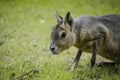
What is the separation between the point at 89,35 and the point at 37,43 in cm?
253

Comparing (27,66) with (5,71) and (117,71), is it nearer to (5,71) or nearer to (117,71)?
(5,71)

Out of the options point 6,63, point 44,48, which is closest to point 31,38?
point 44,48

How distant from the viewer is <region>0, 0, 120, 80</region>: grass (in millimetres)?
5142

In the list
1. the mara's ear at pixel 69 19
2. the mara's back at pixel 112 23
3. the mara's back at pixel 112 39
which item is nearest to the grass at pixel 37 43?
the mara's back at pixel 112 39

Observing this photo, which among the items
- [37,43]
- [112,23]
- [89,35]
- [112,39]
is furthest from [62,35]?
[37,43]

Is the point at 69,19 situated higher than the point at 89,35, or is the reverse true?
the point at 69,19

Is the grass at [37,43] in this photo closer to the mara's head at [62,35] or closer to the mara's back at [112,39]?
the mara's back at [112,39]

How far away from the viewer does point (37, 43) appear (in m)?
7.53

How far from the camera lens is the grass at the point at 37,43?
5142 millimetres

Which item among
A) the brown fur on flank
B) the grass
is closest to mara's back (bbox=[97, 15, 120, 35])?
the brown fur on flank

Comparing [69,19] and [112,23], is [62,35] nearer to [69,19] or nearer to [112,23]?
[69,19]

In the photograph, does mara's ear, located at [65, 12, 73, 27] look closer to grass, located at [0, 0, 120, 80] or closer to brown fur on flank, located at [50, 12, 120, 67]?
brown fur on flank, located at [50, 12, 120, 67]

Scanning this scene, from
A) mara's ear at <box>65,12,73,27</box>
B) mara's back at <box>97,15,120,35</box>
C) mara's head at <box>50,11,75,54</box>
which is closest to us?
mara's head at <box>50,11,75,54</box>

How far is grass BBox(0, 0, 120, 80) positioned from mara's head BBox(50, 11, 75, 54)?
46cm
